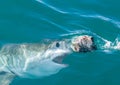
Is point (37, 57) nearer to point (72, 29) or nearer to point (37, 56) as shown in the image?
point (37, 56)

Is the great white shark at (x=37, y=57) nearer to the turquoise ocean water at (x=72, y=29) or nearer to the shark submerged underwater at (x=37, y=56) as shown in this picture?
the shark submerged underwater at (x=37, y=56)

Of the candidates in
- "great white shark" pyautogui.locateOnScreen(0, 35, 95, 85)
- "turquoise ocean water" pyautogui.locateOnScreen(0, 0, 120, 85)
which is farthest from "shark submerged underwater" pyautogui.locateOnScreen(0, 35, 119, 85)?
"turquoise ocean water" pyautogui.locateOnScreen(0, 0, 120, 85)

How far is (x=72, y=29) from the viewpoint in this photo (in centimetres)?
860

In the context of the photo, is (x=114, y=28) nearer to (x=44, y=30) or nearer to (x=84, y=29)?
(x=84, y=29)

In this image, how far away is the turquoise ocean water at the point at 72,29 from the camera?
734 cm

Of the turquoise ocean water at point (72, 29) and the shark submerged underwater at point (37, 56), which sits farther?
the turquoise ocean water at point (72, 29)

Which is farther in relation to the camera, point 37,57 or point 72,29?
point 72,29

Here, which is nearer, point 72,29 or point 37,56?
point 37,56

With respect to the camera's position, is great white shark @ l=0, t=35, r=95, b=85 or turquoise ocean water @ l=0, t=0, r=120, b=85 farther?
turquoise ocean water @ l=0, t=0, r=120, b=85

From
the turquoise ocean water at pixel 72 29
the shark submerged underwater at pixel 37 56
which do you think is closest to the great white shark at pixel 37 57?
the shark submerged underwater at pixel 37 56

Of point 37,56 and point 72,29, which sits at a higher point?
point 72,29

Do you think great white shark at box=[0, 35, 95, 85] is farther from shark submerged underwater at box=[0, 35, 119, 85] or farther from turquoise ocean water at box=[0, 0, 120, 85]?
turquoise ocean water at box=[0, 0, 120, 85]

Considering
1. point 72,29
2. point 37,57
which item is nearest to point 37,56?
point 37,57

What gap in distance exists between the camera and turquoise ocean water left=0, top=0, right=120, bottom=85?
289 inches
